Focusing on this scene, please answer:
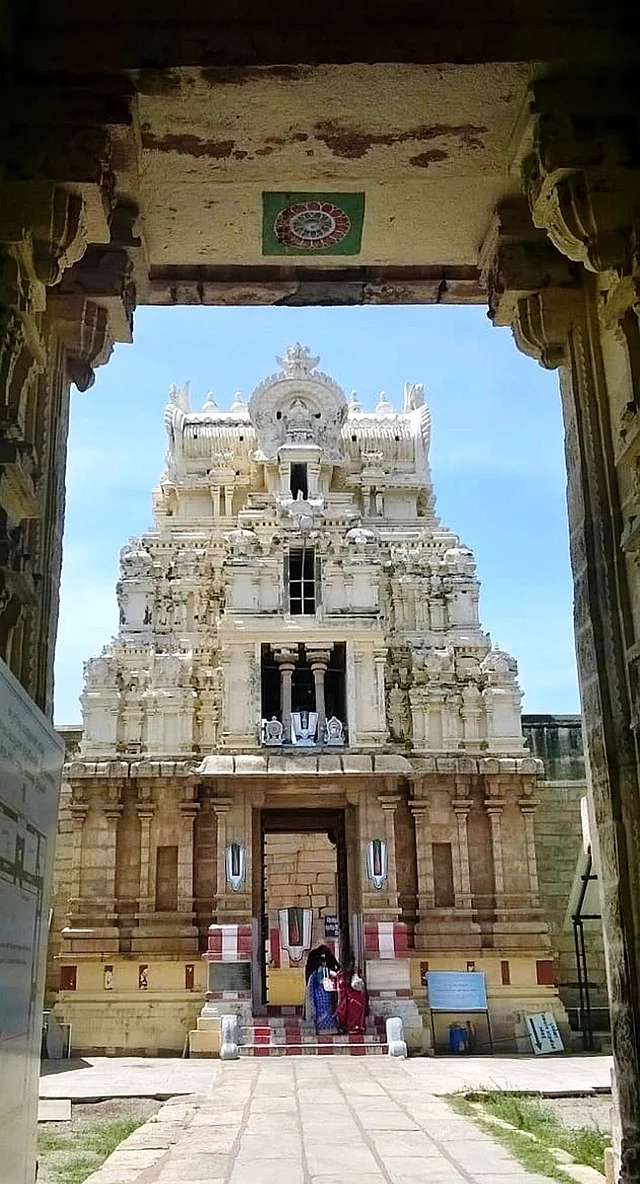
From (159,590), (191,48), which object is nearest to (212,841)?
(159,590)

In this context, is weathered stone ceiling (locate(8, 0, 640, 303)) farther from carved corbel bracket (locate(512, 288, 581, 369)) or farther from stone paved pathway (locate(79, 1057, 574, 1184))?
stone paved pathway (locate(79, 1057, 574, 1184))

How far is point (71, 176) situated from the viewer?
491 cm

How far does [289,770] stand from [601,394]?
15264 millimetres

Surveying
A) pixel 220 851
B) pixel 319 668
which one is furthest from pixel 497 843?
pixel 220 851

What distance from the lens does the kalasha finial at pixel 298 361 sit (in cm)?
2745

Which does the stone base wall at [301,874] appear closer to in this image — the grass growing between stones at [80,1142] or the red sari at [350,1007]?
the red sari at [350,1007]

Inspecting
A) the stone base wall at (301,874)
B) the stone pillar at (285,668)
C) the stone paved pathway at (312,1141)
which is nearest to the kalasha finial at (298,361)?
the stone pillar at (285,668)

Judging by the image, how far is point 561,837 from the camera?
23141 millimetres

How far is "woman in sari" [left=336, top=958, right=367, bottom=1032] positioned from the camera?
18.7 meters

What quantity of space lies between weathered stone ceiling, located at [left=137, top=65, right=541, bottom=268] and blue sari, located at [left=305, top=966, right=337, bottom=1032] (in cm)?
1537

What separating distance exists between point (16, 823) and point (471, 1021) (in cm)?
1800

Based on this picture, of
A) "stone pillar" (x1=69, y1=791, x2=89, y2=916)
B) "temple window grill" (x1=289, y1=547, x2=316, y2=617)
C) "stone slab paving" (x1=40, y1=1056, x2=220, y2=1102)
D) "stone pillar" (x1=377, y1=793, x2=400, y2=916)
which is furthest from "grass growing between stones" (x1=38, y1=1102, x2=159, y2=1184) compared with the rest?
"temple window grill" (x1=289, y1=547, x2=316, y2=617)

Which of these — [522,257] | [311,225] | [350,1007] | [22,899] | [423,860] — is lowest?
[350,1007]

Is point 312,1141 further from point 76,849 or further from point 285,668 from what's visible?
point 285,668
